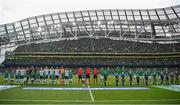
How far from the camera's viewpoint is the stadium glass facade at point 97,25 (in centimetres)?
5138

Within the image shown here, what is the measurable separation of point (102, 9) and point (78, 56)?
1275cm

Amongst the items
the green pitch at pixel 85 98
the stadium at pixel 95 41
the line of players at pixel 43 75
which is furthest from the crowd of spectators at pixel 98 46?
the green pitch at pixel 85 98

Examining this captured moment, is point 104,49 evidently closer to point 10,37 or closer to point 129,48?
point 129,48

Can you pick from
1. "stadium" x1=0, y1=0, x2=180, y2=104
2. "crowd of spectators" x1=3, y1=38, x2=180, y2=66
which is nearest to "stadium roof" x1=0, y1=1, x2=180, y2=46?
"stadium" x1=0, y1=0, x2=180, y2=104

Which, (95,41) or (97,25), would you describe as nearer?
(97,25)

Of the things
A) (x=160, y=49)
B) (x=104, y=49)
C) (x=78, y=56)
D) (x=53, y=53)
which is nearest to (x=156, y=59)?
(x=160, y=49)

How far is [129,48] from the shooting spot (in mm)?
64000

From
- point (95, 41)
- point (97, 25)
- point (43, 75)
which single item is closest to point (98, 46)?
point (95, 41)

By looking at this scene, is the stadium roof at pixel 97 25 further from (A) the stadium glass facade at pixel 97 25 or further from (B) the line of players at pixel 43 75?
(B) the line of players at pixel 43 75

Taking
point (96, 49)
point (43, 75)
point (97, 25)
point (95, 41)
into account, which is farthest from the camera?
point (95, 41)

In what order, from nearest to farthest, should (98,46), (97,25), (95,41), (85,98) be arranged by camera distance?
1. (85,98)
2. (97,25)
3. (98,46)
4. (95,41)

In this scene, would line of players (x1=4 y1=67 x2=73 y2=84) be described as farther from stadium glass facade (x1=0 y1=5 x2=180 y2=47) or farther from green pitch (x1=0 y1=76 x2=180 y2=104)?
stadium glass facade (x1=0 y1=5 x2=180 y2=47)

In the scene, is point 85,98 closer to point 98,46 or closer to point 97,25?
point 97,25

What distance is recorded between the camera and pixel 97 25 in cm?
5516
